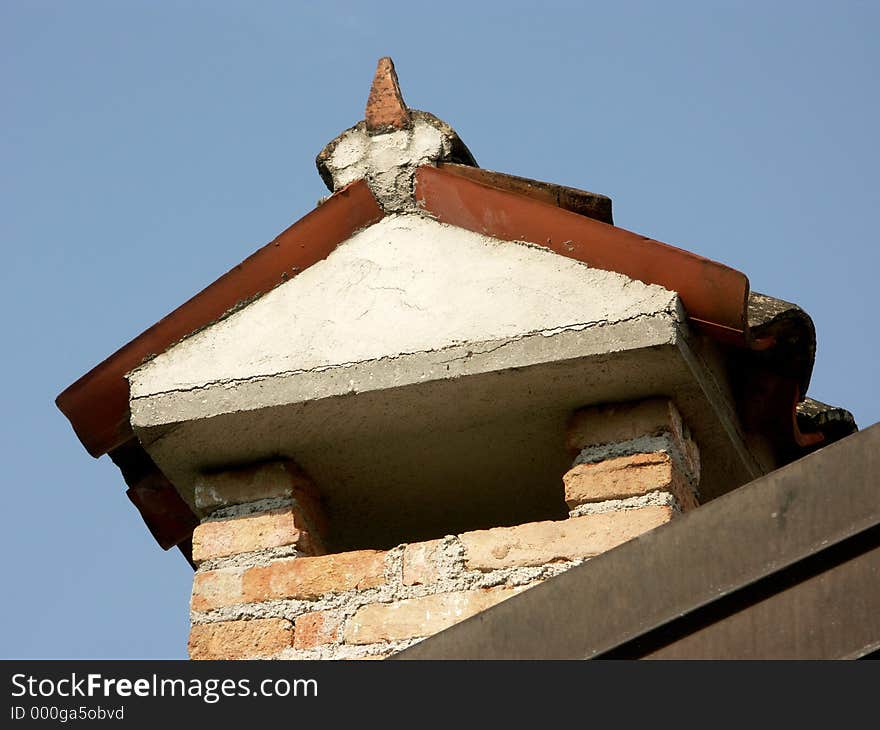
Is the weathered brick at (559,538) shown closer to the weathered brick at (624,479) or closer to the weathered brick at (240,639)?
the weathered brick at (624,479)

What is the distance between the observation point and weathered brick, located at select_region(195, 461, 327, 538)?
4.11 metres

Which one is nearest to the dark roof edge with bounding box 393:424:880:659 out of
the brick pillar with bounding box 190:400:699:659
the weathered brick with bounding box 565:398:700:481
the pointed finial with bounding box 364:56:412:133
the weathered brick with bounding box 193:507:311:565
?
the brick pillar with bounding box 190:400:699:659

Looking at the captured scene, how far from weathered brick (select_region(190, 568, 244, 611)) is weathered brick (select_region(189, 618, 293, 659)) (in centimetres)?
5

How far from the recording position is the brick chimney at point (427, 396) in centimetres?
380

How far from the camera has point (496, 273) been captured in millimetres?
3973

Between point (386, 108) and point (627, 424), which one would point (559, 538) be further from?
point (386, 108)

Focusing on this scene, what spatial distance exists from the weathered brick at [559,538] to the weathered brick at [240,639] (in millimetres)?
457

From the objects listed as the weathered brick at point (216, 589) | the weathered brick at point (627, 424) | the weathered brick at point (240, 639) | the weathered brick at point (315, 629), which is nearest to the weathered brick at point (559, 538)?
the weathered brick at point (627, 424)

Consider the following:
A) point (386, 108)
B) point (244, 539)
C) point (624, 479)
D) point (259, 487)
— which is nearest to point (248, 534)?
point (244, 539)

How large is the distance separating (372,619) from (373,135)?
1.20 metres

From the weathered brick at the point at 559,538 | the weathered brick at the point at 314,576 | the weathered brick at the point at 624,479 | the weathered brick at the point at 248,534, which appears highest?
the weathered brick at the point at 248,534

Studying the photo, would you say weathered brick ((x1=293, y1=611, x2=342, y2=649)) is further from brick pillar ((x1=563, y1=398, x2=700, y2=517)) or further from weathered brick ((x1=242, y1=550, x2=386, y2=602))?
brick pillar ((x1=563, y1=398, x2=700, y2=517))
